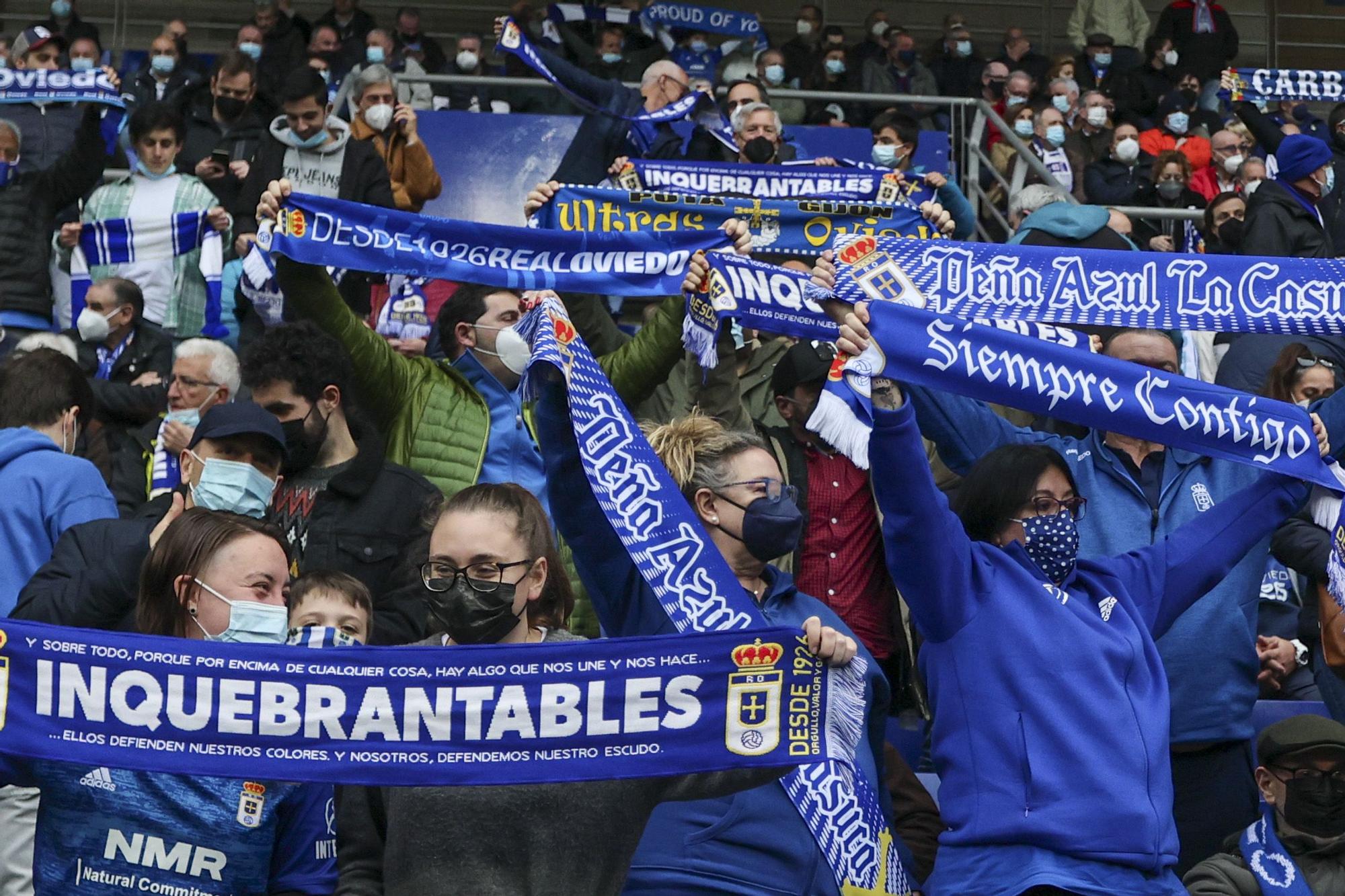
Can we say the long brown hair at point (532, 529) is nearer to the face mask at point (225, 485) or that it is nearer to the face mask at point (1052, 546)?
the face mask at point (1052, 546)

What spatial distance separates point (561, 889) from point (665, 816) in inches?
26.1

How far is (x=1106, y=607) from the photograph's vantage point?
4.40 metres

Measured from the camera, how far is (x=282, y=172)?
9.23m

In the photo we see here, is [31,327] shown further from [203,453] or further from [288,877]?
[288,877]

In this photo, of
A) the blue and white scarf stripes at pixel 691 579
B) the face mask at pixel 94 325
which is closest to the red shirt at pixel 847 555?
the blue and white scarf stripes at pixel 691 579

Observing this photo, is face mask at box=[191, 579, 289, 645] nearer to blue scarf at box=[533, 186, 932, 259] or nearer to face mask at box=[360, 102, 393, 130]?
blue scarf at box=[533, 186, 932, 259]

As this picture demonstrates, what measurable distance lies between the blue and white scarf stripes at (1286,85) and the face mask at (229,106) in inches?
221

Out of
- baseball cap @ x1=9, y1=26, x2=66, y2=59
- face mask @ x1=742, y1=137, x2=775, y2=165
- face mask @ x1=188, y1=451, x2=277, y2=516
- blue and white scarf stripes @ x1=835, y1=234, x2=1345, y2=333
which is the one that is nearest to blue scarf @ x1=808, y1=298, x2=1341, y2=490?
blue and white scarf stripes @ x1=835, y1=234, x2=1345, y2=333

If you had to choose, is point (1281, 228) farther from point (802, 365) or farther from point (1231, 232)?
point (802, 365)

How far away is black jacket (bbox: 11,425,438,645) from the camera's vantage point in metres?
4.74

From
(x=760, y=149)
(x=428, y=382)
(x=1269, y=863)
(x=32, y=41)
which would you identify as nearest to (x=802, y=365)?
(x=428, y=382)

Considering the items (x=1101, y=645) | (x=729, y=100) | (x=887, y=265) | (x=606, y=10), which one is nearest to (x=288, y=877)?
(x=1101, y=645)

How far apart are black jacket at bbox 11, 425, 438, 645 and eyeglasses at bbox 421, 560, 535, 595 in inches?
45.3

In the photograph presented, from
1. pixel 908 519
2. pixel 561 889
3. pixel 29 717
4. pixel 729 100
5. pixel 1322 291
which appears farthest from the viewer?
pixel 729 100
